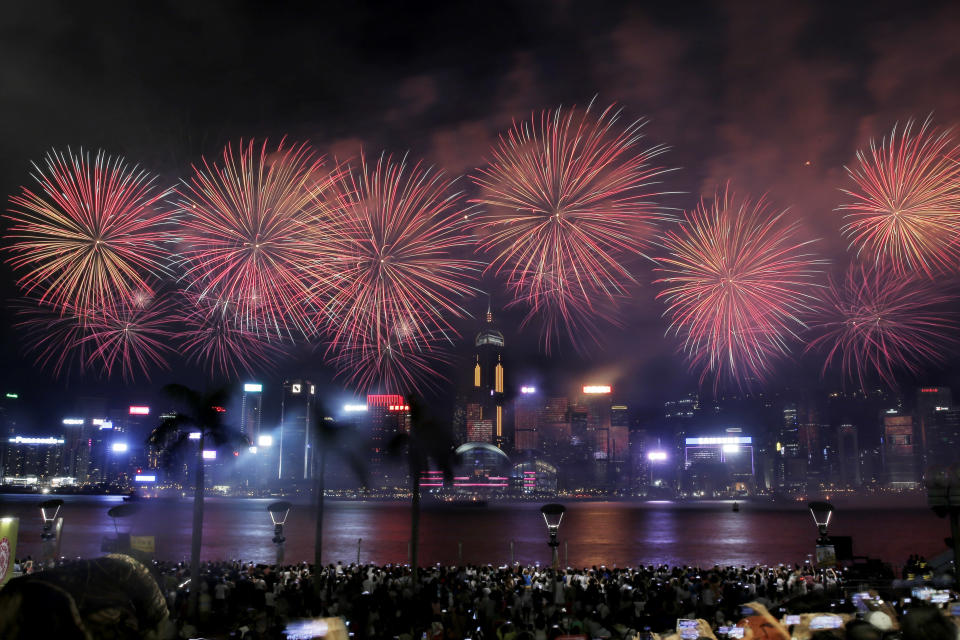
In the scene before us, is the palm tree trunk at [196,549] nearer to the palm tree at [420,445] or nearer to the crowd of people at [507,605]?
the crowd of people at [507,605]

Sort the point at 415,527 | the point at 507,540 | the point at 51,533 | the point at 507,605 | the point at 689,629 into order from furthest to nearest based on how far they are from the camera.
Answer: the point at 507,540 < the point at 51,533 < the point at 415,527 < the point at 507,605 < the point at 689,629

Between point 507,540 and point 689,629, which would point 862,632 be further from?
point 507,540

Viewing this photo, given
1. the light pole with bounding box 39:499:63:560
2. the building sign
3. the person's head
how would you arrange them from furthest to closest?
the light pole with bounding box 39:499:63:560
the building sign
the person's head

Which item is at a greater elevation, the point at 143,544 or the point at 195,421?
the point at 195,421

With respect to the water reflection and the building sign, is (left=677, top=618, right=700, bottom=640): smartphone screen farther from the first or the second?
the water reflection

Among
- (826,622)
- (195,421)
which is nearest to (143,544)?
(195,421)

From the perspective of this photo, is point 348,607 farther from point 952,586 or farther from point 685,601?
point 952,586

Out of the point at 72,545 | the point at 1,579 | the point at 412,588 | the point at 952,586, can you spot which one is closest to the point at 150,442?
the point at 1,579

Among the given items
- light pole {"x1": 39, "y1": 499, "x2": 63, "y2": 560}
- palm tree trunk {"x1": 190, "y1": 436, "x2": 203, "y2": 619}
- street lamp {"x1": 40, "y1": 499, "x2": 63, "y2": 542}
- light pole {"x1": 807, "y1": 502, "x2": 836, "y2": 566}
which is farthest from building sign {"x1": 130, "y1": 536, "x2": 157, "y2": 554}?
light pole {"x1": 807, "y1": 502, "x2": 836, "y2": 566}

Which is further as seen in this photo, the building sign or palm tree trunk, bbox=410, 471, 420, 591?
palm tree trunk, bbox=410, 471, 420, 591
